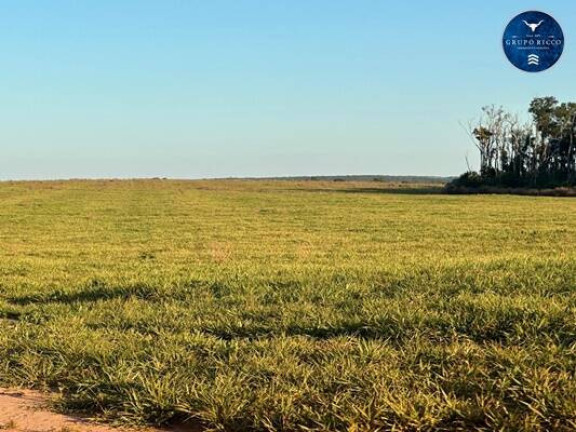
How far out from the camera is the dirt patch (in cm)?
359

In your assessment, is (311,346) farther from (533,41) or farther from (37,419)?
(533,41)

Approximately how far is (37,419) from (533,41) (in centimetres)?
782

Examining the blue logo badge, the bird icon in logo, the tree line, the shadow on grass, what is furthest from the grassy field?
the tree line

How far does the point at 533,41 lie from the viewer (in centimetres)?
867

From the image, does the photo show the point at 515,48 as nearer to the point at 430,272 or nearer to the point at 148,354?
the point at 430,272

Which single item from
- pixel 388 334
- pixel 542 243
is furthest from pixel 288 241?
pixel 388 334

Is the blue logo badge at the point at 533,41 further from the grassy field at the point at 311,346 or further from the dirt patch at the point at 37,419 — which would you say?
the dirt patch at the point at 37,419

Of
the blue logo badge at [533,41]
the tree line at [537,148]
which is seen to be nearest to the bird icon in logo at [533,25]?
the blue logo badge at [533,41]

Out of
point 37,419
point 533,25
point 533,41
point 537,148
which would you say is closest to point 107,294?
point 37,419

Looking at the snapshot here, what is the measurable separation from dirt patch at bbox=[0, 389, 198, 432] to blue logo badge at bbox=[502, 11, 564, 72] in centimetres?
706

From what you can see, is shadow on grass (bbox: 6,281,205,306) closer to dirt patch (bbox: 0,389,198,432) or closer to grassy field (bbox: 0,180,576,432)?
grassy field (bbox: 0,180,576,432)

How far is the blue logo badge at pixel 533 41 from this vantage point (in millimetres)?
8500

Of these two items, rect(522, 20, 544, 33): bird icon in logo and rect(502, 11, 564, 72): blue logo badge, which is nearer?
rect(502, 11, 564, 72): blue logo badge

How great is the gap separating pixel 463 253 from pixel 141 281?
9.05m
